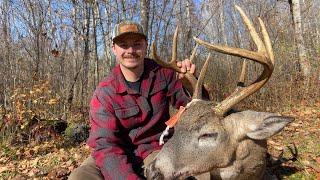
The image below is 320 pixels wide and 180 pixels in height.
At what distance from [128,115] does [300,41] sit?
9.62 m

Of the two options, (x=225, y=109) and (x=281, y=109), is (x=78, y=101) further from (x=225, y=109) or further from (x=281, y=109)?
(x=225, y=109)

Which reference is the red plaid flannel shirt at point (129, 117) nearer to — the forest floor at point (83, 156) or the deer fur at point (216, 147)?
the deer fur at point (216, 147)

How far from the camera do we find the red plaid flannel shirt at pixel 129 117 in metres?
4.78

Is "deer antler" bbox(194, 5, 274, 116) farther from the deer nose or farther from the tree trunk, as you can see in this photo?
the tree trunk

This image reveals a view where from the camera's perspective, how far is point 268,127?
3924mm

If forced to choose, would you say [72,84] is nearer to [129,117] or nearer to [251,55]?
[129,117]

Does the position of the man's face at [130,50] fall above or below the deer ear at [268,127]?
above

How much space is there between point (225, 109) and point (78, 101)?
8.38 meters

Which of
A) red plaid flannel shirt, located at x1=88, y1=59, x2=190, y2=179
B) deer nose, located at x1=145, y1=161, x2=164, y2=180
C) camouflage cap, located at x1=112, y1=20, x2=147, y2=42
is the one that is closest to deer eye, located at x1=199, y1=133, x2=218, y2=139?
deer nose, located at x1=145, y1=161, x2=164, y2=180

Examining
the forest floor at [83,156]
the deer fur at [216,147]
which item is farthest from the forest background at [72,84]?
the deer fur at [216,147]

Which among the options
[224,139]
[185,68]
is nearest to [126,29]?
[185,68]

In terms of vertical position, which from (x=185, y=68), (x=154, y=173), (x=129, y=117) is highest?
(x=185, y=68)

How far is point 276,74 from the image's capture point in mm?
11789

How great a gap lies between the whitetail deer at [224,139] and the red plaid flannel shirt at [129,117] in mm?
800
